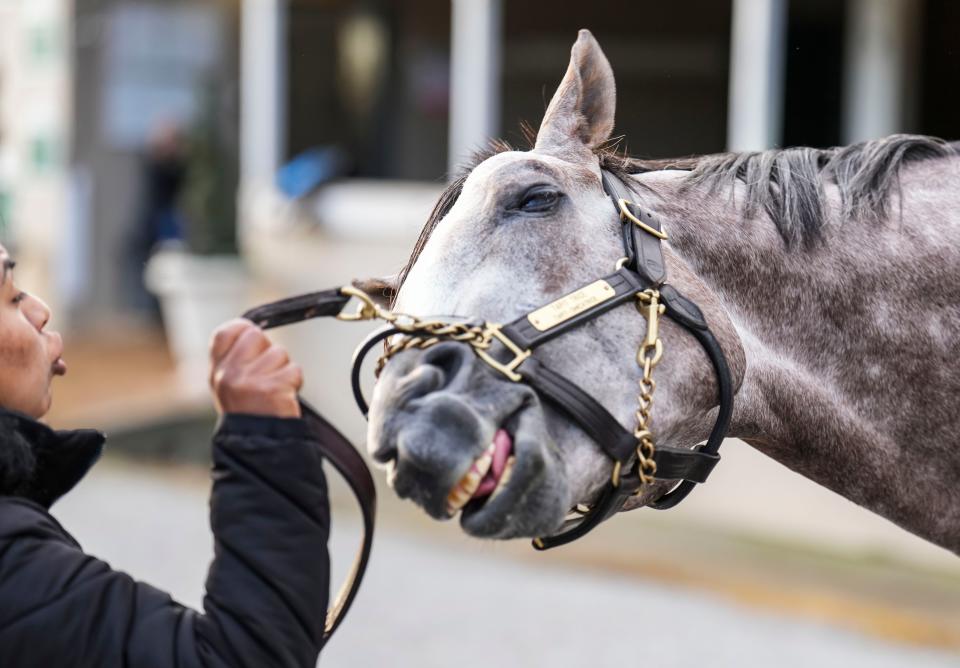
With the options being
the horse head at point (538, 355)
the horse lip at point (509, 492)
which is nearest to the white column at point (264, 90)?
the horse head at point (538, 355)

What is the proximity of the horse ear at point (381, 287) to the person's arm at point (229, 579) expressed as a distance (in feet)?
1.45

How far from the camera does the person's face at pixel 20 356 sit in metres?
1.56

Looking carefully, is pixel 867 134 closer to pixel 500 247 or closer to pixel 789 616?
pixel 789 616

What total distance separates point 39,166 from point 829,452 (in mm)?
10714

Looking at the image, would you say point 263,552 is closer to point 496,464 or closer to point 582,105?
point 496,464

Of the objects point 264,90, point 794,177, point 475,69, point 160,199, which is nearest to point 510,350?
point 794,177

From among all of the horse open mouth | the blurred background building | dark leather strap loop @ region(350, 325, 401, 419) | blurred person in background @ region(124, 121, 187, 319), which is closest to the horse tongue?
the horse open mouth

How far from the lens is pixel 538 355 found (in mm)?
1678

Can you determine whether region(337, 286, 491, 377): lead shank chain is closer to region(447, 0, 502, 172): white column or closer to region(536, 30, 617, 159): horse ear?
region(536, 30, 617, 159): horse ear

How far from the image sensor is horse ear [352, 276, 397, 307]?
1930 mm

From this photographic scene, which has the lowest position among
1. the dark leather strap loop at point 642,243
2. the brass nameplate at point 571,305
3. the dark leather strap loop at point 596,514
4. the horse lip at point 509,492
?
the dark leather strap loop at point 596,514

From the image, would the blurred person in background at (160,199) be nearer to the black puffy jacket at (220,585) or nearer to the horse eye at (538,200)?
the horse eye at (538,200)

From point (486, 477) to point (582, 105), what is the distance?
27.2 inches

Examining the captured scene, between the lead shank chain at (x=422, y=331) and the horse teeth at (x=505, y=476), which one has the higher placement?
the lead shank chain at (x=422, y=331)
